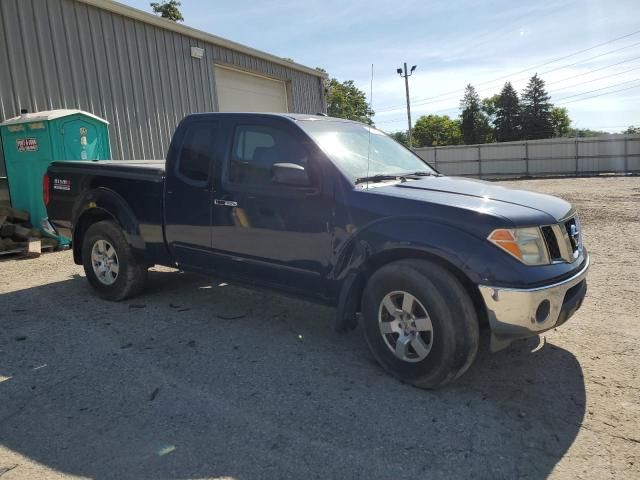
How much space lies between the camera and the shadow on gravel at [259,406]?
261 centimetres

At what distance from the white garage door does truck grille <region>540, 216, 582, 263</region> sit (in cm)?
Result: 1223

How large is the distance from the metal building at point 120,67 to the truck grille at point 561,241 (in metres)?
9.13

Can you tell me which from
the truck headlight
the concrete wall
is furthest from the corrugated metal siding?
the concrete wall

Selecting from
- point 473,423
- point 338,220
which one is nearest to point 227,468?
point 473,423

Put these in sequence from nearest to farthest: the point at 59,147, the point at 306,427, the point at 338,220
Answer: the point at 306,427
the point at 338,220
the point at 59,147

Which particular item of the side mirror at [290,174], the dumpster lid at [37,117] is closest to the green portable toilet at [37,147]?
Result: the dumpster lid at [37,117]

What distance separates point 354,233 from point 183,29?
428 inches

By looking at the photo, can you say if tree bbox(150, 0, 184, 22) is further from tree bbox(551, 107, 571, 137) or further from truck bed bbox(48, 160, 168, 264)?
tree bbox(551, 107, 571, 137)

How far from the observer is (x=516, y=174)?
2909 centimetres

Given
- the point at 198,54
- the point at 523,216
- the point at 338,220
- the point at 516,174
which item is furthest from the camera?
the point at 516,174

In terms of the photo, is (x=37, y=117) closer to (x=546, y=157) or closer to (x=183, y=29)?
(x=183, y=29)

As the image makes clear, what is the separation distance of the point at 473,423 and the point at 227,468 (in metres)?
1.45

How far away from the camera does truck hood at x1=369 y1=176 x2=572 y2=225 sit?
3186mm

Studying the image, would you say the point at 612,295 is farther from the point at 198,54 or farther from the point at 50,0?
the point at 198,54
